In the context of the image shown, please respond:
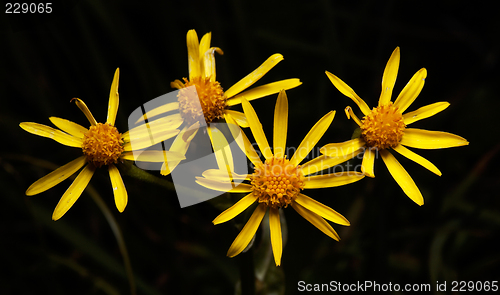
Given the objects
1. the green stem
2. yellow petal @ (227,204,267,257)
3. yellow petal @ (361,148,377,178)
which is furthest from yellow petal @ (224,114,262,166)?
the green stem

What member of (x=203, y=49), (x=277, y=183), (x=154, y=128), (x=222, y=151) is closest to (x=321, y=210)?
(x=277, y=183)

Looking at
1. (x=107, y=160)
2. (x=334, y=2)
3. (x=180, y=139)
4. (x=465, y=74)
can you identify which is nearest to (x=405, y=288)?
(x=465, y=74)

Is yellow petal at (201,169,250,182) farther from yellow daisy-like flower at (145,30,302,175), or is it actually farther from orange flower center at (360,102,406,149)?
orange flower center at (360,102,406,149)

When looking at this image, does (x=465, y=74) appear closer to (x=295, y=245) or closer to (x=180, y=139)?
(x=295, y=245)

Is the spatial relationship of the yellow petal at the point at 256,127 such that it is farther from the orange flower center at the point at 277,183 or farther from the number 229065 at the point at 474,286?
the number 229065 at the point at 474,286

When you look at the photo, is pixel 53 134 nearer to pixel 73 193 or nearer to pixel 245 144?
pixel 73 193

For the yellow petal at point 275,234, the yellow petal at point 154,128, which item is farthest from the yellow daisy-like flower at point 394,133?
the yellow petal at point 154,128

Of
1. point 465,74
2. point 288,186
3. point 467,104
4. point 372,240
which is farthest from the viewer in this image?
point 465,74
